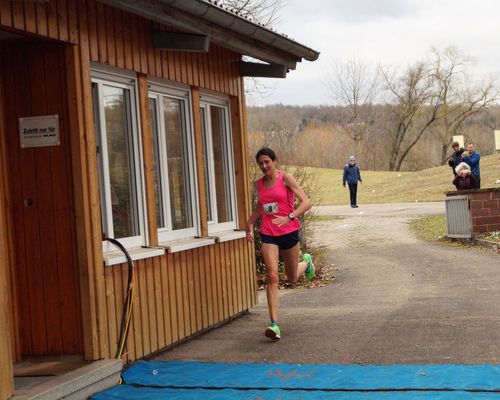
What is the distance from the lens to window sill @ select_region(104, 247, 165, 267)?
24.1 feet

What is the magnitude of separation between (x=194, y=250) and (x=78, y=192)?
2467 millimetres

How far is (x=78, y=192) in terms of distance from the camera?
6.95 meters

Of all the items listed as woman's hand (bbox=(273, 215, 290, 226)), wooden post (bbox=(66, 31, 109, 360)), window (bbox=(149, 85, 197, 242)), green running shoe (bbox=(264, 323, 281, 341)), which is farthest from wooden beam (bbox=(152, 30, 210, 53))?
green running shoe (bbox=(264, 323, 281, 341))

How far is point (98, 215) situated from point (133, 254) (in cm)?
80

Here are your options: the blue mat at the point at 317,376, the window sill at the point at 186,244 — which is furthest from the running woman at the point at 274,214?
the blue mat at the point at 317,376

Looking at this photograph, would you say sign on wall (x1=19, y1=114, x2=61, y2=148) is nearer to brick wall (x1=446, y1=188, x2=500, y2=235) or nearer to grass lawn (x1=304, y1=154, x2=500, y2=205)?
brick wall (x1=446, y1=188, x2=500, y2=235)

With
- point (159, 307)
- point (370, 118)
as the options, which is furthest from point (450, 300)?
point (370, 118)

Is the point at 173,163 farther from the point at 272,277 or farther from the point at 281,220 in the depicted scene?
the point at 272,277

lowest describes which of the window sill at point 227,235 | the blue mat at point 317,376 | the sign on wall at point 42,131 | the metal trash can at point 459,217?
the blue mat at point 317,376

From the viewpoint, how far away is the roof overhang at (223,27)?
24.0ft

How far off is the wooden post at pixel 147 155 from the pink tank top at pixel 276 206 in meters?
1.19

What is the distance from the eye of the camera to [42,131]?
277 inches

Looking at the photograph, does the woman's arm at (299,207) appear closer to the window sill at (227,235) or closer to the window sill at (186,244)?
the window sill at (186,244)

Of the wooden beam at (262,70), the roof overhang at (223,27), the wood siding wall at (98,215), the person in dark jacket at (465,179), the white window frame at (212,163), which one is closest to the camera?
the wood siding wall at (98,215)
